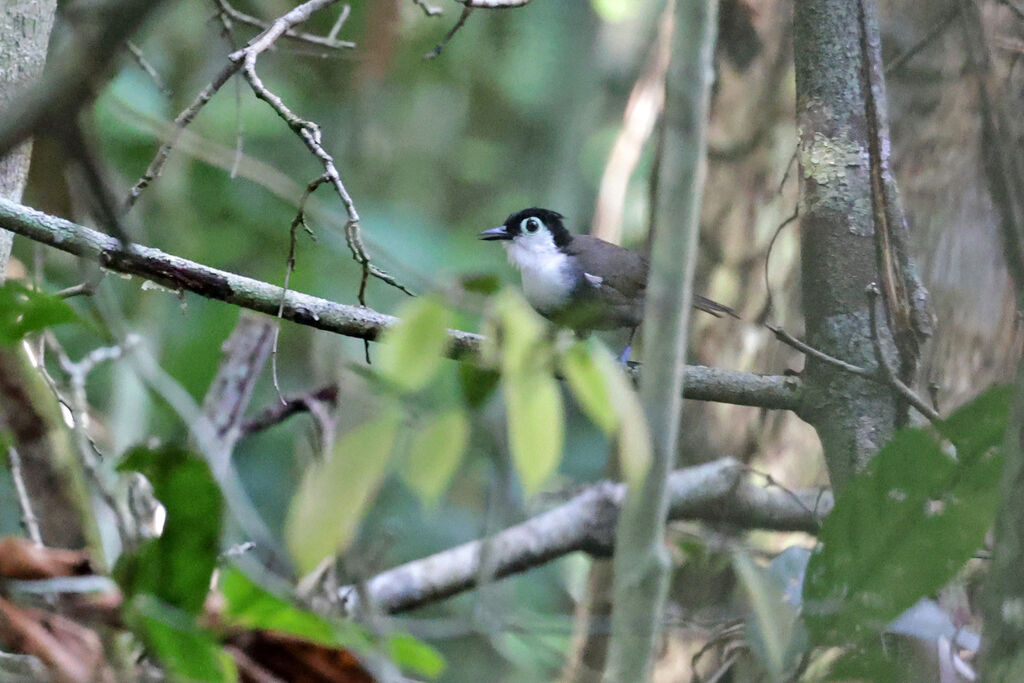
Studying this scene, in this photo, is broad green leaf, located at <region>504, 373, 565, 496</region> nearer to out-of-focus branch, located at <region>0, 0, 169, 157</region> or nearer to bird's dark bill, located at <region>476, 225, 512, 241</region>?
out-of-focus branch, located at <region>0, 0, 169, 157</region>

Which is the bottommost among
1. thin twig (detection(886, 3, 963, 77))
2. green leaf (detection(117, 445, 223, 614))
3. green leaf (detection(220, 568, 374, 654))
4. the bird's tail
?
green leaf (detection(220, 568, 374, 654))

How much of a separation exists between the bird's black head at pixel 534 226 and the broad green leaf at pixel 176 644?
254 centimetres

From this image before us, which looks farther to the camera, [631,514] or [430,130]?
[430,130]

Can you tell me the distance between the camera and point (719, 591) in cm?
304

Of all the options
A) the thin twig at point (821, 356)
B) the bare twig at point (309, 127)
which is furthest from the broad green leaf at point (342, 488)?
the thin twig at point (821, 356)

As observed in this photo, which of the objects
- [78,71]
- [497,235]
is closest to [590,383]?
[78,71]

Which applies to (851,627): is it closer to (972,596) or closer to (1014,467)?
(1014,467)

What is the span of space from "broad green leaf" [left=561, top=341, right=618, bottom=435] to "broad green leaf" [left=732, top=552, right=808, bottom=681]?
46 centimetres

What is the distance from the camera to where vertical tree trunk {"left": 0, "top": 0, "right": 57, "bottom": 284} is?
188 cm

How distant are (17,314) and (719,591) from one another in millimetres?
2276

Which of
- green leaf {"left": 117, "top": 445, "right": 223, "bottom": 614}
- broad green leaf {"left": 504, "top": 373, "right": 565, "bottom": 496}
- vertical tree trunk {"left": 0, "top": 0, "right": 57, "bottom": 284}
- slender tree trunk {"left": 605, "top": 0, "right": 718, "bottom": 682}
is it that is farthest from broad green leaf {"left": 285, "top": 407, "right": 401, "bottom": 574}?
vertical tree trunk {"left": 0, "top": 0, "right": 57, "bottom": 284}

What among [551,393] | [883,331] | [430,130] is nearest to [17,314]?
[551,393]

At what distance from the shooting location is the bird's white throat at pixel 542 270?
11.1 ft

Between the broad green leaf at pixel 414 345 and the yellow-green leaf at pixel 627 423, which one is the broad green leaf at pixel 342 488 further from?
the yellow-green leaf at pixel 627 423
